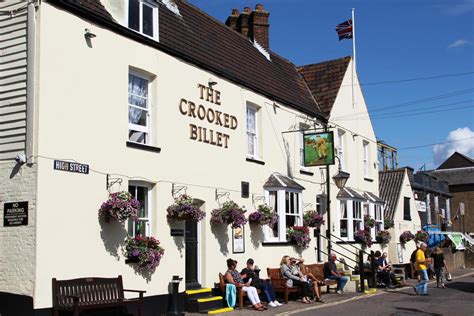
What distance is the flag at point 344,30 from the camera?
87.2ft

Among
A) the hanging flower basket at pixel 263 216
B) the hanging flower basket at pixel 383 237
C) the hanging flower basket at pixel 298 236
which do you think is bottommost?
the hanging flower basket at pixel 383 237

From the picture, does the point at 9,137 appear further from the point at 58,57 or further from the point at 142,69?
the point at 142,69

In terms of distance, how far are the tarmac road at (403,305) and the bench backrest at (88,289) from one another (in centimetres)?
447

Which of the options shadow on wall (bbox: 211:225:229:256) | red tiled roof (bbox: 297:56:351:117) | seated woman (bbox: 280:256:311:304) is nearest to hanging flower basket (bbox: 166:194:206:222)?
shadow on wall (bbox: 211:225:229:256)

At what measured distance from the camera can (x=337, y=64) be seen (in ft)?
87.0

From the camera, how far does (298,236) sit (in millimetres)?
19578

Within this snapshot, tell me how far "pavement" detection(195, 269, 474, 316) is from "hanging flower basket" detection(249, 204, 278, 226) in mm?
2513

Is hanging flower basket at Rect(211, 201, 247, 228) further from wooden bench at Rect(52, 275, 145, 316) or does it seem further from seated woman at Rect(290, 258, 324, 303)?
wooden bench at Rect(52, 275, 145, 316)

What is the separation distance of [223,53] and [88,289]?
9.62m

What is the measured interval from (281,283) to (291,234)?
288cm

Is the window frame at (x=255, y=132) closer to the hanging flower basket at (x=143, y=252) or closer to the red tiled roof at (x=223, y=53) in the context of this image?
the red tiled roof at (x=223, y=53)

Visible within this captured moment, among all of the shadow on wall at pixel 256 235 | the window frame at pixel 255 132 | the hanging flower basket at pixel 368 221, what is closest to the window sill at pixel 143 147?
the shadow on wall at pixel 256 235

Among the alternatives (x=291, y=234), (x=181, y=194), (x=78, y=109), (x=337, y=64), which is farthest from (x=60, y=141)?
(x=337, y=64)

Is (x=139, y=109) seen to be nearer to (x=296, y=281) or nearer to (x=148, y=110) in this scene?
(x=148, y=110)
